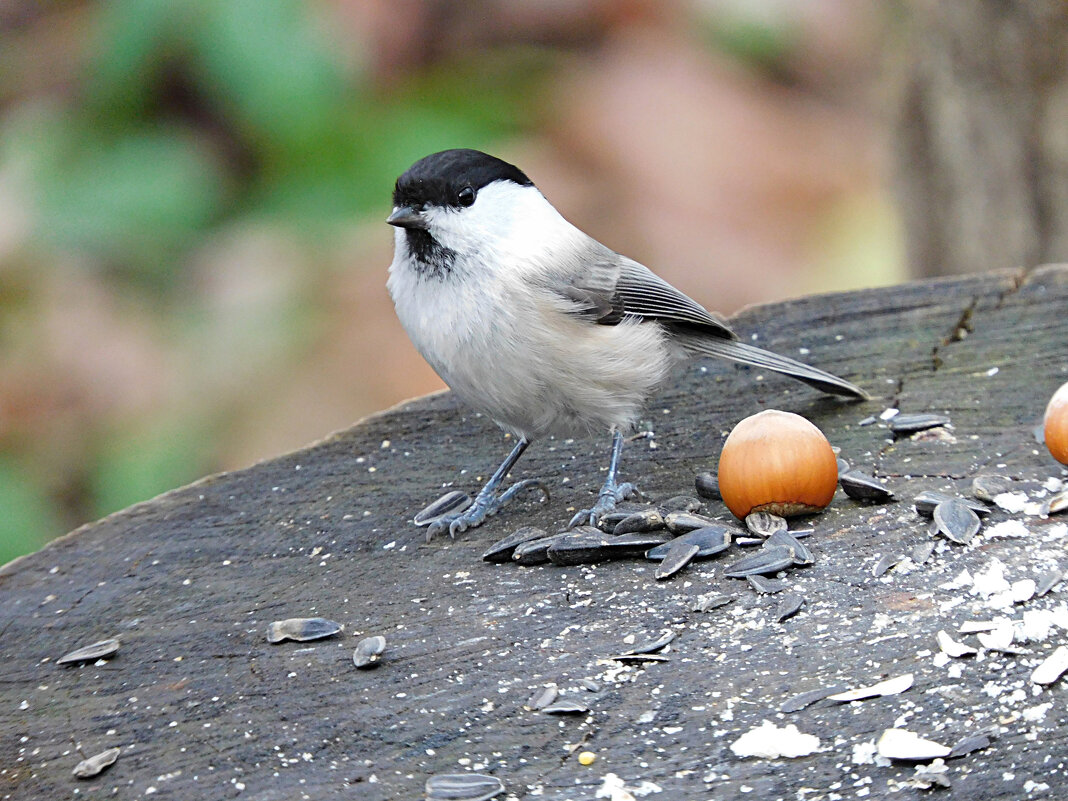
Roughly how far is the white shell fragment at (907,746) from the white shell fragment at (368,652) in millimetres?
776

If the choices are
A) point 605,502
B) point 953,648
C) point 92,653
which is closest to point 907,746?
point 953,648

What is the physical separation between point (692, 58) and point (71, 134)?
2942 mm

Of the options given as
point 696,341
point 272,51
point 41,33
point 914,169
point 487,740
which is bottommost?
point 487,740

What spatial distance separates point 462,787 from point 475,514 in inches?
33.9

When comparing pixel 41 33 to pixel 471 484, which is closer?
pixel 471 484

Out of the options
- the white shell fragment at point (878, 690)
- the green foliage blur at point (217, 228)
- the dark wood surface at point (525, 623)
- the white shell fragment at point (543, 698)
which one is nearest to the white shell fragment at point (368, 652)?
the dark wood surface at point (525, 623)

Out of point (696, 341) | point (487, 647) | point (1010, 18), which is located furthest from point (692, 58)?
point (487, 647)

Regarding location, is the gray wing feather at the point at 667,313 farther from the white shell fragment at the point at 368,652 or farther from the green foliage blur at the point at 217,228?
the green foliage blur at the point at 217,228

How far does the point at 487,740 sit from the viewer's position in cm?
158

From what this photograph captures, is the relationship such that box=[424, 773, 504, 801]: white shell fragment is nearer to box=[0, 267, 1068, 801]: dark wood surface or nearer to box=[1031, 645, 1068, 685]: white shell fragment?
box=[0, 267, 1068, 801]: dark wood surface

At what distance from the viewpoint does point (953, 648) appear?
1639 mm

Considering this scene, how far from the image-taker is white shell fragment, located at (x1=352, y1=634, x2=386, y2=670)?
178cm

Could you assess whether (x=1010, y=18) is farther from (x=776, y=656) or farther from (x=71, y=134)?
(x=71, y=134)

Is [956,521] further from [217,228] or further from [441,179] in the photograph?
[217,228]
